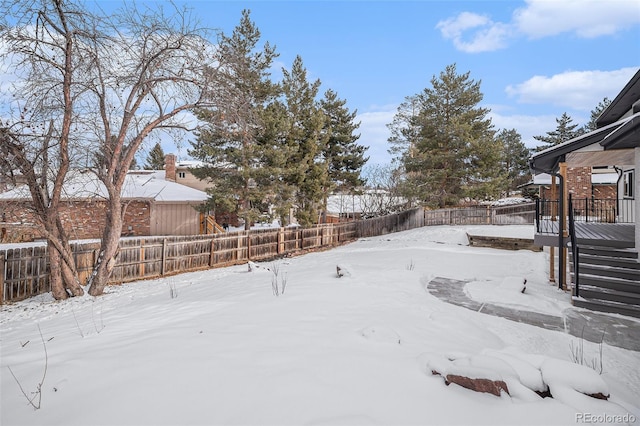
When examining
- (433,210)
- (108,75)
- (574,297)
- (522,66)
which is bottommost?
(574,297)

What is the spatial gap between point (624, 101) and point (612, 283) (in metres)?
6.19

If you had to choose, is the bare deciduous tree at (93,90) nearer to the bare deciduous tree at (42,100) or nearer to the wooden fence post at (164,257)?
the bare deciduous tree at (42,100)

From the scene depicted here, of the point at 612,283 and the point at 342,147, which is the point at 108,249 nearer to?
the point at 612,283

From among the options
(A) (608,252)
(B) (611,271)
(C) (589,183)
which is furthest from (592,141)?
(C) (589,183)

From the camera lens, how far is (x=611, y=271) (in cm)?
626

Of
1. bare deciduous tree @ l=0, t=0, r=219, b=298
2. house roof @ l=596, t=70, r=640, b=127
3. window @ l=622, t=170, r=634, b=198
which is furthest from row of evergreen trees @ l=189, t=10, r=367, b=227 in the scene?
window @ l=622, t=170, r=634, b=198

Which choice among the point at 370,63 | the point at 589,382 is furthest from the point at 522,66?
the point at 589,382

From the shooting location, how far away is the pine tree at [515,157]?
131 feet

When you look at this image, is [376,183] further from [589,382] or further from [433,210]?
[589,382]

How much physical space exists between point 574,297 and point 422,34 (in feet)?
32.2

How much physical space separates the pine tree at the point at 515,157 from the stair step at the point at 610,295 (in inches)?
1509

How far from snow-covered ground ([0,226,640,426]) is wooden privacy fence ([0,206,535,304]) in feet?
8.04

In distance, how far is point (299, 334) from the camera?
3.73 meters

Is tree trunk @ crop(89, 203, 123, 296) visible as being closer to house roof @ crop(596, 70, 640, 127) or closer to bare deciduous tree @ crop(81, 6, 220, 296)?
bare deciduous tree @ crop(81, 6, 220, 296)
